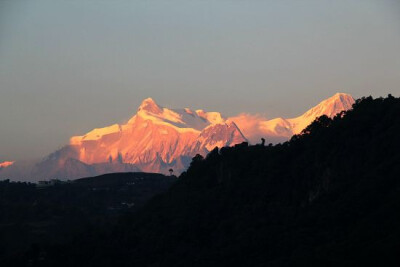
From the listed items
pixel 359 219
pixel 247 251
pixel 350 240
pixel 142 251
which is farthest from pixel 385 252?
pixel 142 251

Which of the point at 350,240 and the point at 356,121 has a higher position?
the point at 356,121

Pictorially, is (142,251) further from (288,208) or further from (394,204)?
(394,204)

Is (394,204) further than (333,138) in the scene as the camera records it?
No

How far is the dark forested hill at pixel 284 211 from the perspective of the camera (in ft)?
478

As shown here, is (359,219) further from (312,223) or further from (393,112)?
(393,112)

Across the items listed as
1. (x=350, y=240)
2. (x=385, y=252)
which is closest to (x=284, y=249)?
(x=350, y=240)

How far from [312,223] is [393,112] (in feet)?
76.1

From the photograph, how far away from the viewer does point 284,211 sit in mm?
167250

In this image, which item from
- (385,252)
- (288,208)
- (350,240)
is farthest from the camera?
(288,208)

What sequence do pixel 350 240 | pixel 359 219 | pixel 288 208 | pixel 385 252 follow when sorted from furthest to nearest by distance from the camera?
pixel 288 208, pixel 359 219, pixel 350 240, pixel 385 252

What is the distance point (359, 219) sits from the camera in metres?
147

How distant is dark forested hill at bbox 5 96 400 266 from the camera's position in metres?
146

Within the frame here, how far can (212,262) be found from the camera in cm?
15525

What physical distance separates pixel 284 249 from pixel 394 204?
16.8 m
